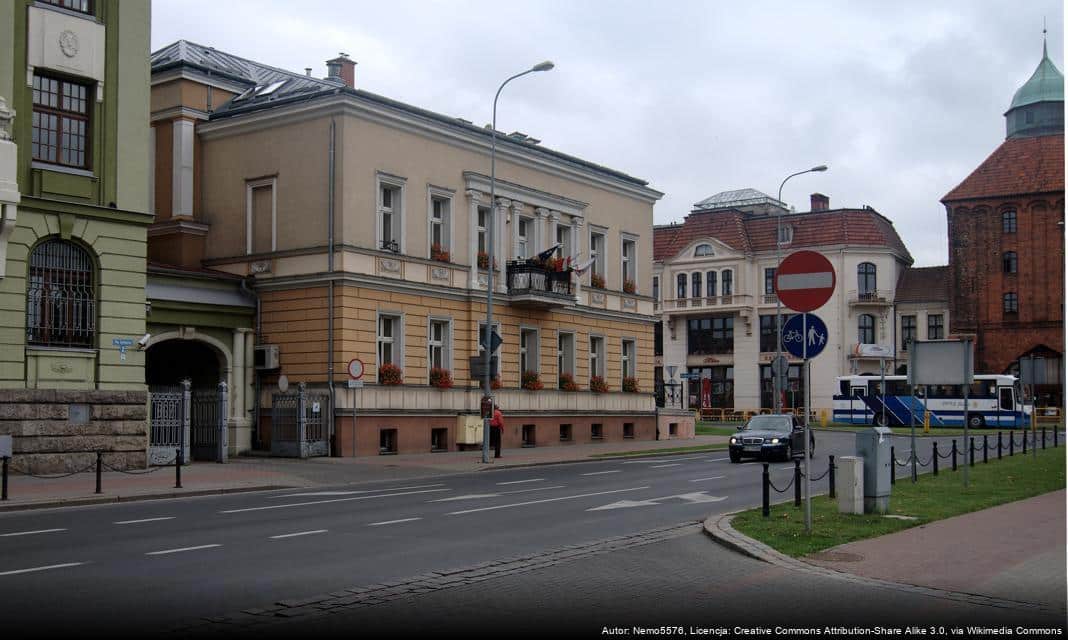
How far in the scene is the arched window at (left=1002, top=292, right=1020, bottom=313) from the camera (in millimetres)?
79812

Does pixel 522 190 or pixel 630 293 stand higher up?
pixel 522 190

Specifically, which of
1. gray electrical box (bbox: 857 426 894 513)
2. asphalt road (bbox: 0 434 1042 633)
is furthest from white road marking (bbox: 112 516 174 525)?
gray electrical box (bbox: 857 426 894 513)

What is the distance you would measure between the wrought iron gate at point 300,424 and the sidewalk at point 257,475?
1.53ft

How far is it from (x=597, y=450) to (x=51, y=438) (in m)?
19.3

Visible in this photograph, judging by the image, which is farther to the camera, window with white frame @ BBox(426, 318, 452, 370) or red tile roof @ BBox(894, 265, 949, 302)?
red tile roof @ BBox(894, 265, 949, 302)

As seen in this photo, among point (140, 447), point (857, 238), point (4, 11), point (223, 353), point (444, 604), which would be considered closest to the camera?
point (444, 604)

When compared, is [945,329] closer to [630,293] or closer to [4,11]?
[630,293]

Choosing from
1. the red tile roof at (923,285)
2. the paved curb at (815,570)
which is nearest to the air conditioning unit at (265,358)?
the paved curb at (815,570)

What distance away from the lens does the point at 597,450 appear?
3981cm

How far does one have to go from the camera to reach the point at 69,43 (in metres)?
26.4

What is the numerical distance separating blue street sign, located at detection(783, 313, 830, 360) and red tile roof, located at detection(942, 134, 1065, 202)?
Answer: 70688 millimetres

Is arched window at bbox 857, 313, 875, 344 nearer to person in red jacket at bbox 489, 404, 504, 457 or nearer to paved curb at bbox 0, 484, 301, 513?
person in red jacket at bbox 489, 404, 504, 457

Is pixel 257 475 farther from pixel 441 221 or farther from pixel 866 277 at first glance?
pixel 866 277

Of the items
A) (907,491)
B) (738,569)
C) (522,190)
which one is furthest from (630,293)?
(738,569)
